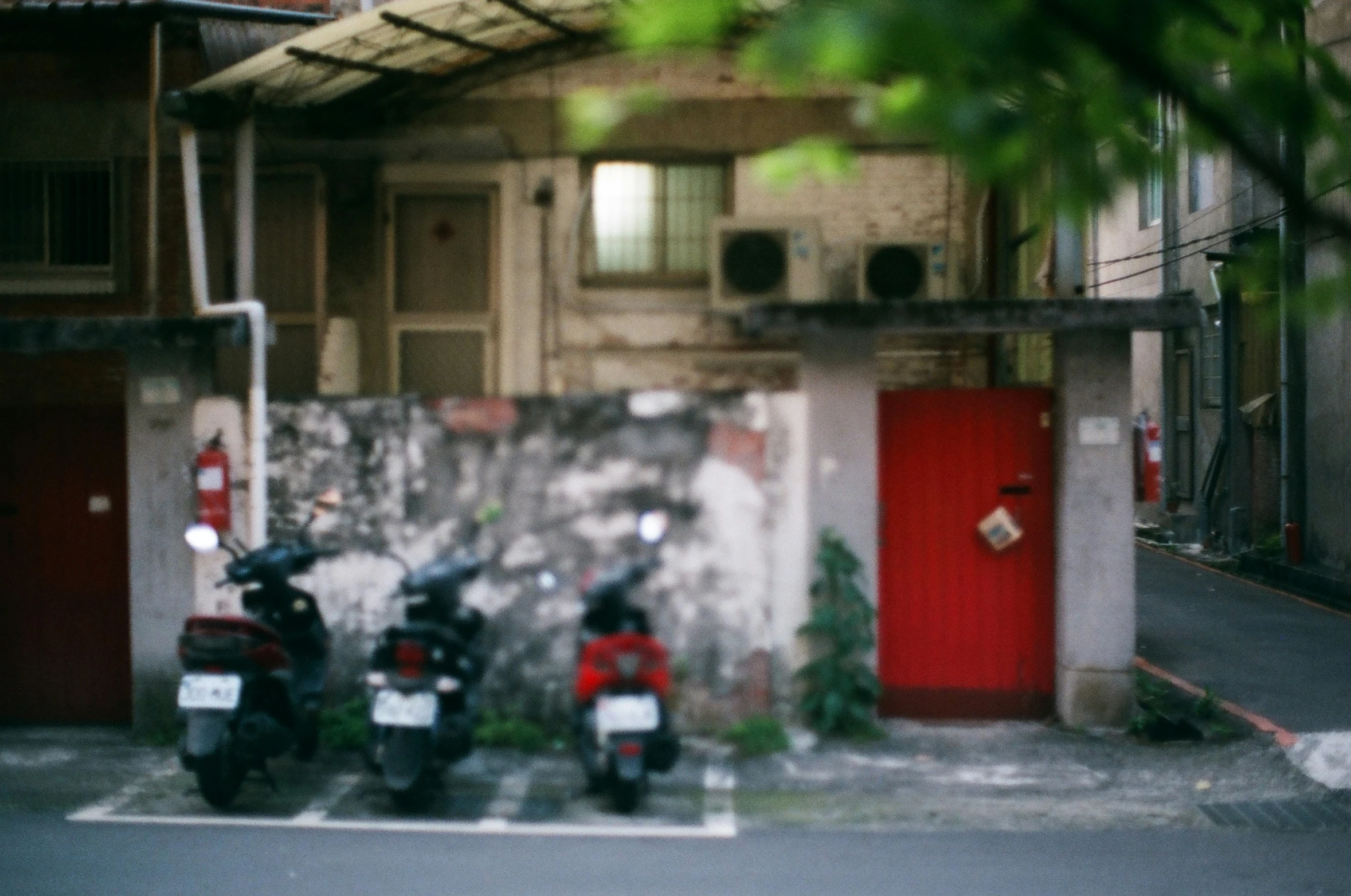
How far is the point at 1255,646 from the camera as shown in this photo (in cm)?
1348

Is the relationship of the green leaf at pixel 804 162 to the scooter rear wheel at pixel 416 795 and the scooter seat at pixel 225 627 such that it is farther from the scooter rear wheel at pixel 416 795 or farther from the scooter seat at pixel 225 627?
the scooter seat at pixel 225 627

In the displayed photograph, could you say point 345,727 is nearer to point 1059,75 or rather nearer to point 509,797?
point 509,797

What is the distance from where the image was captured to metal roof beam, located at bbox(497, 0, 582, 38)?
10031 millimetres

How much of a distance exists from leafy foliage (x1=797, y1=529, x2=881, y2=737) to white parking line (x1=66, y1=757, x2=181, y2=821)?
417 centimetres

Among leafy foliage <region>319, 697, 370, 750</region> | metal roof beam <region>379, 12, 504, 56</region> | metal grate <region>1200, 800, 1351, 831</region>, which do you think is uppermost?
metal roof beam <region>379, 12, 504, 56</region>

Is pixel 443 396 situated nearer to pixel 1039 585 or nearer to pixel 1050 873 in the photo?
pixel 1039 585

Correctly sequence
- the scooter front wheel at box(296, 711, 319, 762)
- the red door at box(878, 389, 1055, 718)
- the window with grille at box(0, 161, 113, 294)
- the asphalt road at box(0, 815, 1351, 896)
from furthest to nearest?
1. the window with grille at box(0, 161, 113, 294)
2. the red door at box(878, 389, 1055, 718)
3. the scooter front wheel at box(296, 711, 319, 762)
4. the asphalt road at box(0, 815, 1351, 896)

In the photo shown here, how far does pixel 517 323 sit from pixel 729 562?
3751 mm

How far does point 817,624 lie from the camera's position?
9.13m

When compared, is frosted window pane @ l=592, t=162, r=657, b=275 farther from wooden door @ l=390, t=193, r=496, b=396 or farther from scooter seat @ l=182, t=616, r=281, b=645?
scooter seat @ l=182, t=616, r=281, b=645

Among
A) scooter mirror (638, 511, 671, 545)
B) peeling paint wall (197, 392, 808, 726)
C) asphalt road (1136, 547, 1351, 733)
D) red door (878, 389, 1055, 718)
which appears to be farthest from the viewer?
asphalt road (1136, 547, 1351, 733)

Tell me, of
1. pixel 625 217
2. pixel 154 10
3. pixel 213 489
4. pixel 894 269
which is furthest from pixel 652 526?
pixel 154 10

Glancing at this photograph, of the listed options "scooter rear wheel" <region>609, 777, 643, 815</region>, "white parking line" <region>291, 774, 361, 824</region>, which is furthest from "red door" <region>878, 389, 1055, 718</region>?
"white parking line" <region>291, 774, 361, 824</region>

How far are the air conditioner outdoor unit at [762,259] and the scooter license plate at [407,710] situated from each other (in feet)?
16.2
